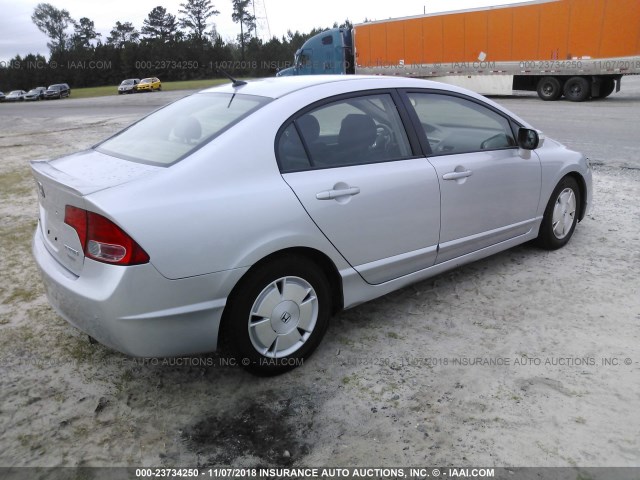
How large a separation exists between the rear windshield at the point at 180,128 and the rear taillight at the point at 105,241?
0.49m

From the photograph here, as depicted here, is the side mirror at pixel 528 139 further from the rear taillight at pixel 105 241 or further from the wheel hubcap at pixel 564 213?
the rear taillight at pixel 105 241

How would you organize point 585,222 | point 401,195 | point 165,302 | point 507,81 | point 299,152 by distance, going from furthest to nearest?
point 507,81 < point 585,222 < point 401,195 < point 299,152 < point 165,302

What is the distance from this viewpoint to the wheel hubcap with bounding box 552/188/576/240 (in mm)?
4684

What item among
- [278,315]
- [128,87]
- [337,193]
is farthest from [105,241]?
[128,87]

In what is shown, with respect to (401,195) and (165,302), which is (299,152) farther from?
(165,302)

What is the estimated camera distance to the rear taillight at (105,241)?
243 cm

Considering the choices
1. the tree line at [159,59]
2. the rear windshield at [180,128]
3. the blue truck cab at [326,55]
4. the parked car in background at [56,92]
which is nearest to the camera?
the rear windshield at [180,128]

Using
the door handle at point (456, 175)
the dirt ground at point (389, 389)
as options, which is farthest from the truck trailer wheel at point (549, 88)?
the door handle at point (456, 175)

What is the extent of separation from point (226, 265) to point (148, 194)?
49 cm

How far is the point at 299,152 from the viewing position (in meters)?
3.04

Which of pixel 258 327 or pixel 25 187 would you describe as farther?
pixel 25 187

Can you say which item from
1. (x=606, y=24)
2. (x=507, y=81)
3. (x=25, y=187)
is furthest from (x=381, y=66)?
(x=25, y=187)

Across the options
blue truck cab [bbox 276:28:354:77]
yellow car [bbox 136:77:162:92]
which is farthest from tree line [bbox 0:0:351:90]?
blue truck cab [bbox 276:28:354:77]

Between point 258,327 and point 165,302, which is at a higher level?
point 165,302
